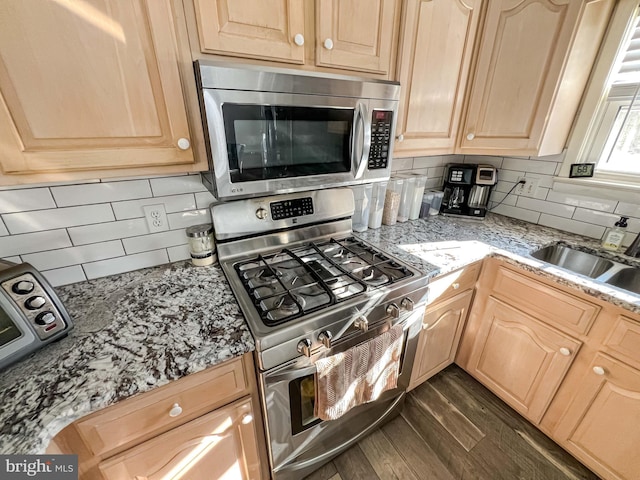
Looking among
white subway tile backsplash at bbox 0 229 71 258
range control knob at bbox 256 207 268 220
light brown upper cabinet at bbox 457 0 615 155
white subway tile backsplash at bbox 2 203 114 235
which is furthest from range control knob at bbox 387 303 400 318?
white subway tile backsplash at bbox 0 229 71 258

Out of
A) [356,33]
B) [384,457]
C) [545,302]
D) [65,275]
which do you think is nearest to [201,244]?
[65,275]

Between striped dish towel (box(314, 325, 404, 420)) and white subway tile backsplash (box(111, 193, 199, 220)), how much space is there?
2.71ft

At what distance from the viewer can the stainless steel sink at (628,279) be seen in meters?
1.23

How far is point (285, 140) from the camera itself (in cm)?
91

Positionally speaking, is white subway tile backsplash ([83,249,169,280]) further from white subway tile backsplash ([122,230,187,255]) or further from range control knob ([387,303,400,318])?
range control knob ([387,303,400,318])

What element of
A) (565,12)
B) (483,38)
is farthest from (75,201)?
(565,12)

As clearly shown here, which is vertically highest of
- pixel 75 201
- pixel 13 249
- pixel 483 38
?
pixel 483 38

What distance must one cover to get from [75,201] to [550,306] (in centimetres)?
193

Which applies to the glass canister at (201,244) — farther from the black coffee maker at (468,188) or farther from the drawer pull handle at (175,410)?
the black coffee maker at (468,188)

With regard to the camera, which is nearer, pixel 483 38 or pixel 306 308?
pixel 306 308

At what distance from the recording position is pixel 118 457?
0.71m

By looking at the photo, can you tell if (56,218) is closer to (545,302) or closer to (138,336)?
(138,336)

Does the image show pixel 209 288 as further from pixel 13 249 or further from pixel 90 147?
pixel 13 249

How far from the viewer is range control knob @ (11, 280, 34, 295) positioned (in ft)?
2.28
